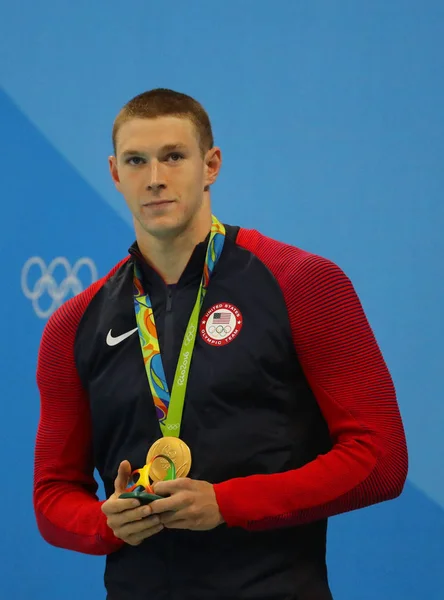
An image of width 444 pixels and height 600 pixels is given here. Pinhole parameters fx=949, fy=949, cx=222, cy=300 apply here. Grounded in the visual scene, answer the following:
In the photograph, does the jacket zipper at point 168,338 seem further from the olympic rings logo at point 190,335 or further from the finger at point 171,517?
A: the finger at point 171,517

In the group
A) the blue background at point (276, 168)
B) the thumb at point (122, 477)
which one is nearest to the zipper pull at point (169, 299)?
the thumb at point (122, 477)

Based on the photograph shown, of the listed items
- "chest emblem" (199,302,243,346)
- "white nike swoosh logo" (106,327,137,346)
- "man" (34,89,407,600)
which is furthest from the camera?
"white nike swoosh logo" (106,327,137,346)

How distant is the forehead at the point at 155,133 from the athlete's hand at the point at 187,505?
68 centimetres

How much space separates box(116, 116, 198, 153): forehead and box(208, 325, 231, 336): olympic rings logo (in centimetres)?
38

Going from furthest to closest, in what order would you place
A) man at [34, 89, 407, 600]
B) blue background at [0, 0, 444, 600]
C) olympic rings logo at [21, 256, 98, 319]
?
1. olympic rings logo at [21, 256, 98, 319]
2. blue background at [0, 0, 444, 600]
3. man at [34, 89, 407, 600]

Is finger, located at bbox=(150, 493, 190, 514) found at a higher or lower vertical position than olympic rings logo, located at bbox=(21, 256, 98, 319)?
lower

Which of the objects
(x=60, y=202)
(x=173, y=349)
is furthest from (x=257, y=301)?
(x=60, y=202)

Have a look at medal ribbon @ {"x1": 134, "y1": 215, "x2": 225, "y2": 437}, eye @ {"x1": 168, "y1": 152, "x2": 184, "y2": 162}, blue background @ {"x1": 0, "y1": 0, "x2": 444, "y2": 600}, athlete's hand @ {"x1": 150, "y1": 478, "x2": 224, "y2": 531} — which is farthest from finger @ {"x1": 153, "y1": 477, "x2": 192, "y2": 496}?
blue background @ {"x1": 0, "y1": 0, "x2": 444, "y2": 600}

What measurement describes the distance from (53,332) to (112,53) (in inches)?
63.8

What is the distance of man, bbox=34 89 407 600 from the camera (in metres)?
1.78

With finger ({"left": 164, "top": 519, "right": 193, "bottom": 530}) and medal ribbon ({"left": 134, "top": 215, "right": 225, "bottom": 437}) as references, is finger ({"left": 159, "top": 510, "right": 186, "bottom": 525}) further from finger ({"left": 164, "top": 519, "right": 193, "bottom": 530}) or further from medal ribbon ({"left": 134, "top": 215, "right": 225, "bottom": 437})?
medal ribbon ({"left": 134, "top": 215, "right": 225, "bottom": 437})

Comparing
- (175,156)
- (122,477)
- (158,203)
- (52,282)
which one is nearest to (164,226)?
(158,203)

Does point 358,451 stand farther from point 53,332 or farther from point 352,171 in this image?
point 352,171

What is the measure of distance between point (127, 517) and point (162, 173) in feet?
2.24
